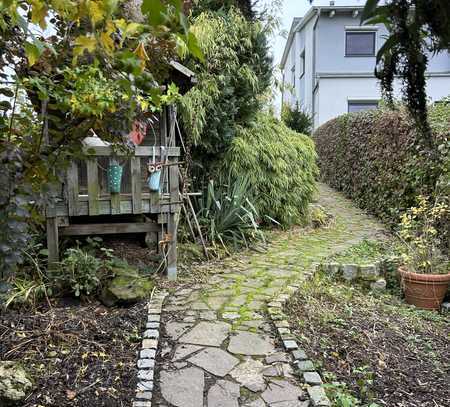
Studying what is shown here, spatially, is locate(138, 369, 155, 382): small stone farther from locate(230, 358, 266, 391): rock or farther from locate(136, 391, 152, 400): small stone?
locate(230, 358, 266, 391): rock

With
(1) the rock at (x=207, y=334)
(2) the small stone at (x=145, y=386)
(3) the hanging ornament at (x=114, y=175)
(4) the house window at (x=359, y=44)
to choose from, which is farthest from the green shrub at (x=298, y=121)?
(2) the small stone at (x=145, y=386)

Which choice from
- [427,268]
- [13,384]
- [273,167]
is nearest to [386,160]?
[273,167]

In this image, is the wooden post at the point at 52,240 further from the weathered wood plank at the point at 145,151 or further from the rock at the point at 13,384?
the rock at the point at 13,384

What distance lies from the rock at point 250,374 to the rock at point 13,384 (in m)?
1.10

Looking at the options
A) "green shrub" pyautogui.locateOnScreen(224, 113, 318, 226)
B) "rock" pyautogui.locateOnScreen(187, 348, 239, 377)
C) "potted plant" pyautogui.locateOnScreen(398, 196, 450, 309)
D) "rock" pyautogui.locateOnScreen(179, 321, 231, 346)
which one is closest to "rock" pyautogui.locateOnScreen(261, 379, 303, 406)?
"rock" pyautogui.locateOnScreen(187, 348, 239, 377)

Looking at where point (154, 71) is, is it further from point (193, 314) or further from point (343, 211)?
point (343, 211)

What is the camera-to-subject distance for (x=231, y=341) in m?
2.71

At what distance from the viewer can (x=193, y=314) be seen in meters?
3.13

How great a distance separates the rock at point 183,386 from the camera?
6.84 ft

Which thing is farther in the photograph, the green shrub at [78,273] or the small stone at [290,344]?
the green shrub at [78,273]

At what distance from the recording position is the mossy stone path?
215 centimetres

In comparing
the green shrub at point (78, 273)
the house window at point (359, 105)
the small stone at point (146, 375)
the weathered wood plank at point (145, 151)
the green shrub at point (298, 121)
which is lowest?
the small stone at point (146, 375)

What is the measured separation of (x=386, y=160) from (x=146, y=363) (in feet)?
17.5

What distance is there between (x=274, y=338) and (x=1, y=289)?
1.74m
